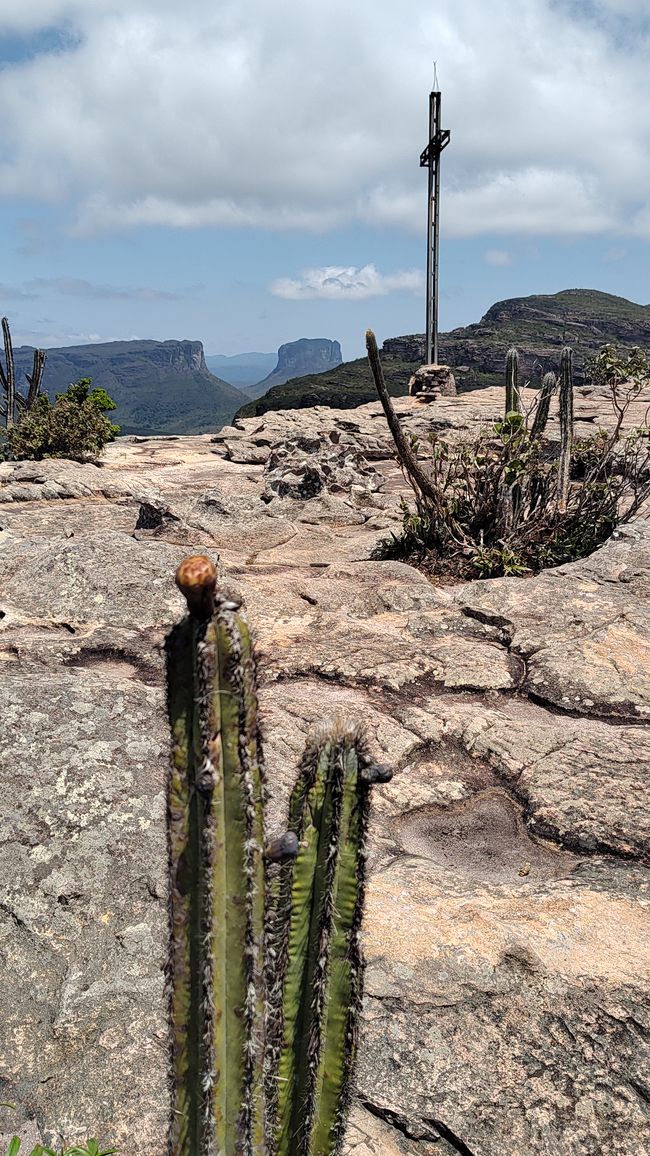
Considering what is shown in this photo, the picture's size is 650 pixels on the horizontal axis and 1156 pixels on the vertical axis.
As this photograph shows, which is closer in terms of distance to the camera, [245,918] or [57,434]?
[245,918]

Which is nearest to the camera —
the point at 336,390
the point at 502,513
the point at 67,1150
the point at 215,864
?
the point at 215,864

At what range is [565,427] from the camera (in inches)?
330

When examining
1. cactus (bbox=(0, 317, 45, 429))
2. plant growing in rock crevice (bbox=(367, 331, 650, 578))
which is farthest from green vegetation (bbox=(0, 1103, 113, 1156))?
cactus (bbox=(0, 317, 45, 429))

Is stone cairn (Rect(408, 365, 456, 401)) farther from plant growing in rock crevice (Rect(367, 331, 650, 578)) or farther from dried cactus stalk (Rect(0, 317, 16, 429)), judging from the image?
plant growing in rock crevice (Rect(367, 331, 650, 578))

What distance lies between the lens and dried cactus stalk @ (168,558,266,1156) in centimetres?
136

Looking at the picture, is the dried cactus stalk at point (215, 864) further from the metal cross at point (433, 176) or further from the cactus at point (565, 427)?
the metal cross at point (433, 176)

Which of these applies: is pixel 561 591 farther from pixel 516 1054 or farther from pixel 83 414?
pixel 83 414

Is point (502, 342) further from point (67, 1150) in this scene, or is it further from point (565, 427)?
point (67, 1150)

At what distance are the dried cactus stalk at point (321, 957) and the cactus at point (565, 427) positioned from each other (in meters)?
6.06

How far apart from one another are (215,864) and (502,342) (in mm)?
78601

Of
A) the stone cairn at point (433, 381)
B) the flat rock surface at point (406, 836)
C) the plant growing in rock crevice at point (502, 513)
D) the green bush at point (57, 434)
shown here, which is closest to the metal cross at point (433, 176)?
the stone cairn at point (433, 381)

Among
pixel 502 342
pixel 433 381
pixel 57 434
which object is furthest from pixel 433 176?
pixel 502 342

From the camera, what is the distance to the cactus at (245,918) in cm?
137

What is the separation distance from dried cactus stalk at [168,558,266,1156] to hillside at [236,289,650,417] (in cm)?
4527
